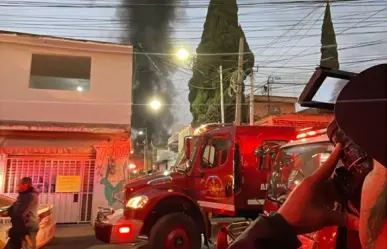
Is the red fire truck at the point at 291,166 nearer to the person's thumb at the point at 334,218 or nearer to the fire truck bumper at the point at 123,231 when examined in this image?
the person's thumb at the point at 334,218

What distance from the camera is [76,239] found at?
10.9m

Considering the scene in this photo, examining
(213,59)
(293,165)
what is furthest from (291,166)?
(213,59)

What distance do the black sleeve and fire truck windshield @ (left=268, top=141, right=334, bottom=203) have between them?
2.84 m

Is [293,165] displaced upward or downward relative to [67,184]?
upward

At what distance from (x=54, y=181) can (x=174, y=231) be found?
7007 mm

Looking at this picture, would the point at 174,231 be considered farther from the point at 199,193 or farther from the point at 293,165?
the point at 293,165

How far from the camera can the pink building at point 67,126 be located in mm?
12766

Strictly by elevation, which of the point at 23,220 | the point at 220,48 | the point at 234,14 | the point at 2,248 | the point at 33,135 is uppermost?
the point at 234,14

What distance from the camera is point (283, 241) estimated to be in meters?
1.47

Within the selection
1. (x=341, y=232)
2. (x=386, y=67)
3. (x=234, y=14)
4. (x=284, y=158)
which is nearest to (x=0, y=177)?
(x=284, y=158)

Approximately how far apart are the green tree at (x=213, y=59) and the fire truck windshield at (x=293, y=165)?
68.0 ft

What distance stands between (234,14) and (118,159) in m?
19.9

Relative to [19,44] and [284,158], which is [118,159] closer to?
[19,44]

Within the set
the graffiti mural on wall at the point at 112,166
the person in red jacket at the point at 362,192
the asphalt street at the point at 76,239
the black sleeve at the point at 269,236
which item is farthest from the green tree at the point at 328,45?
the black sleeve at the point at 269,236
